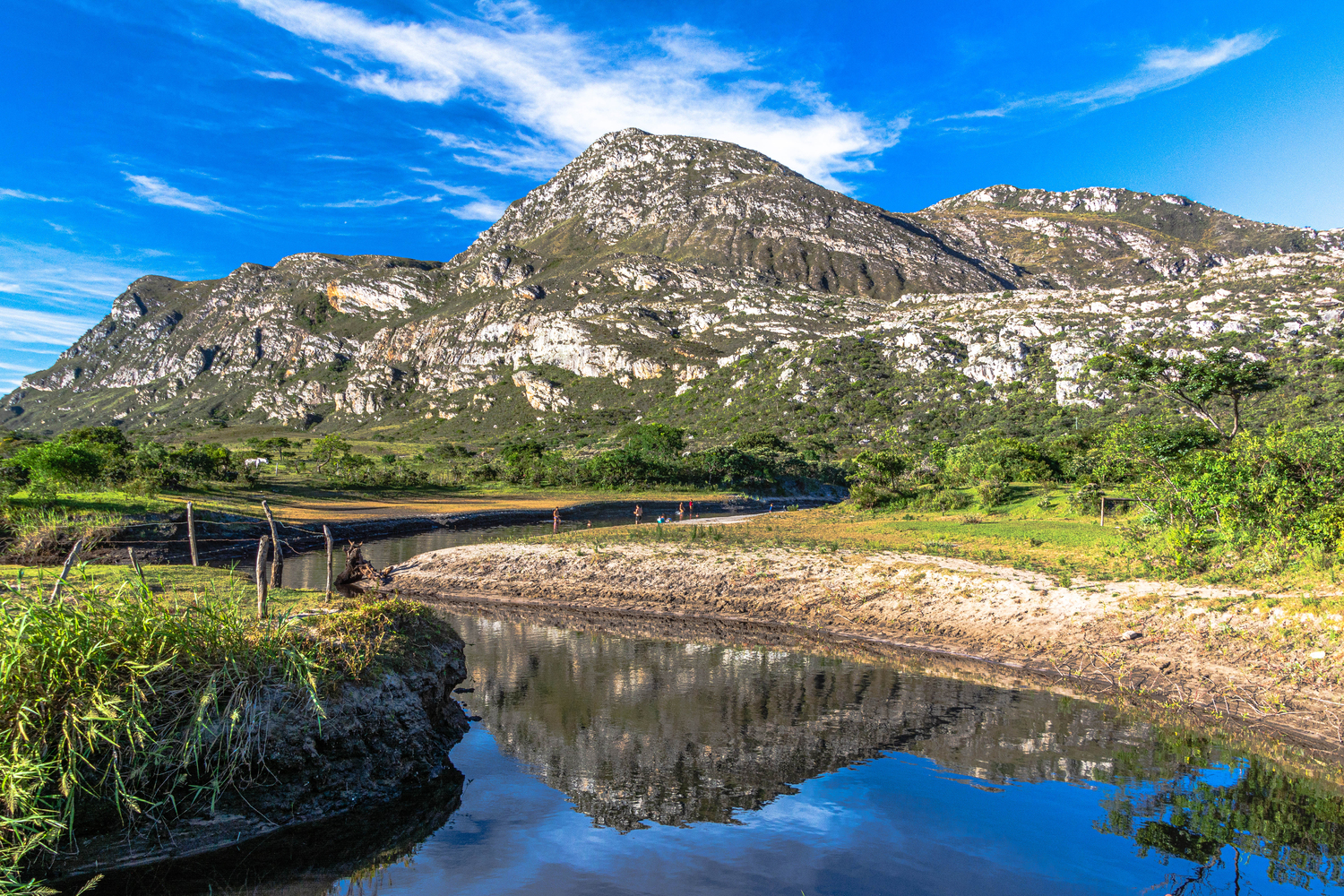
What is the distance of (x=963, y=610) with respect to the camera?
19.3 meters

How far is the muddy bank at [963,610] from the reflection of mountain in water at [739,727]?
2.30 meters

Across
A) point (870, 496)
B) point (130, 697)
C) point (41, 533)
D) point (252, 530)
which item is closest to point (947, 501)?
point (870, 496)

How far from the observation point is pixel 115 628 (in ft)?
27.0

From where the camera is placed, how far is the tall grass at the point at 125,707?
702 centimetres

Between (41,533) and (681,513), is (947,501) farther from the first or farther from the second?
(41,533)

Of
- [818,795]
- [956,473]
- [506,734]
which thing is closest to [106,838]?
[506,734]

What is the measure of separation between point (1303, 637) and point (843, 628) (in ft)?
34.0

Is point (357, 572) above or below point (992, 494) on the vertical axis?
below

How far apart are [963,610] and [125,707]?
18.9 m

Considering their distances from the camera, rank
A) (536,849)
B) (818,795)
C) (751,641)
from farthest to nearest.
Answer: (751,641), (818,795), (536,849)

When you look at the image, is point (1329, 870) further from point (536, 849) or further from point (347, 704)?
point (347, 704)

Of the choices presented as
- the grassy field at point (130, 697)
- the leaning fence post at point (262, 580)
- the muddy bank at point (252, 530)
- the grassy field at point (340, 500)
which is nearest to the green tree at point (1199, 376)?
the leaning fence post at point (262, 580)

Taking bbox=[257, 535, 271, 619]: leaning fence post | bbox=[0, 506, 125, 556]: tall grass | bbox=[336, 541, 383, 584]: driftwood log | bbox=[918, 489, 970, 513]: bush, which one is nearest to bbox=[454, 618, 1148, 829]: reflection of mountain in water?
bbox=[336, 541, 383, 584]: driftwood log

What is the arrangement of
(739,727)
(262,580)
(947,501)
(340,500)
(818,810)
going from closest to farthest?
(818,810) < (262,580) < (739,727) < (947,501) < (340,500)
